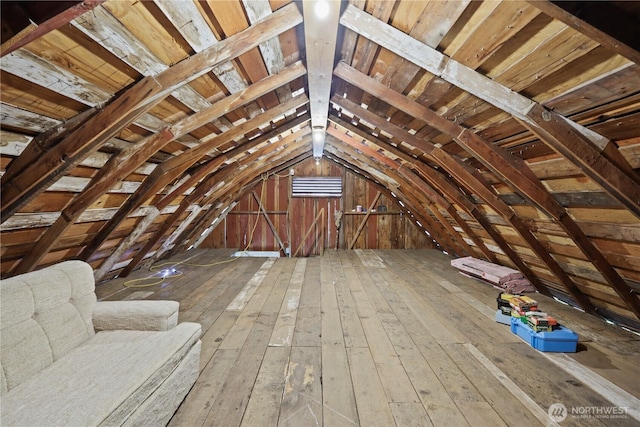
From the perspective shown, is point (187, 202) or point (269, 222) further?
point (269, 222)

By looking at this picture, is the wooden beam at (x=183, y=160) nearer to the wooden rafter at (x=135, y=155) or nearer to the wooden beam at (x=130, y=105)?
the wooden rafter at (x=135, y=155)

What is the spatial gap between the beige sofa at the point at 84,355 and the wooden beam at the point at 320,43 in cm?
196

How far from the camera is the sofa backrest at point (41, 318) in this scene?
1385 millimetres

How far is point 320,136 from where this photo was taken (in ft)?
12.3

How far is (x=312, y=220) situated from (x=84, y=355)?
588 centimetres

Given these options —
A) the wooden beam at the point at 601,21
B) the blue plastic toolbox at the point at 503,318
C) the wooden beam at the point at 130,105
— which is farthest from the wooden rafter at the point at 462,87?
the blue plastic toolbox at the point at 503,318

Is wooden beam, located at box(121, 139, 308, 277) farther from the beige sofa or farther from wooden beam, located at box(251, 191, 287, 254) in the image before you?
wooden beam, located at box(251, 191, 287, 254)

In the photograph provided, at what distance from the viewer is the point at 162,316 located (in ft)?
6.22

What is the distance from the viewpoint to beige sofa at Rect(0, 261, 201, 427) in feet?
3.88

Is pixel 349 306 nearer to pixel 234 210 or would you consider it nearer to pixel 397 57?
pixel 397 57

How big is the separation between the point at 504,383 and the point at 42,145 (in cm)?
340
